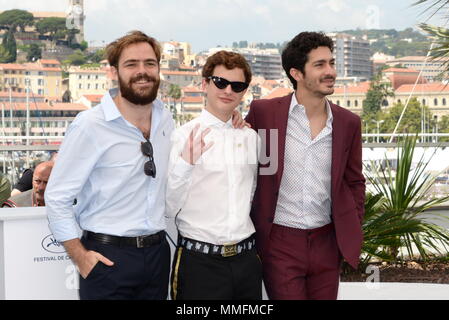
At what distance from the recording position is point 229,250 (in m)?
2.18

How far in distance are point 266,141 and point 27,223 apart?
36.7 inches

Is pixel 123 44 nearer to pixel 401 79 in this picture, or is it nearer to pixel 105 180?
pixel 105 180

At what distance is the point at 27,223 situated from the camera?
2559 millimetres

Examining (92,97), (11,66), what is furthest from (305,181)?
(11,66)

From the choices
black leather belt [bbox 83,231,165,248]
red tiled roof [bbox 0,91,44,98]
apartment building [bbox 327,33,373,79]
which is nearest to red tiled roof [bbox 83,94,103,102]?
red tiled roof [bbox 0,91,44,98]

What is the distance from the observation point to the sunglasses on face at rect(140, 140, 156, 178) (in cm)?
211

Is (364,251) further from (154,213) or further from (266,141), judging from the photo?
(154,213)

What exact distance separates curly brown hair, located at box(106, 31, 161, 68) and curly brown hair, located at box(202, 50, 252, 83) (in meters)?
0.17

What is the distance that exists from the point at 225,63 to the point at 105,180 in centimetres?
54

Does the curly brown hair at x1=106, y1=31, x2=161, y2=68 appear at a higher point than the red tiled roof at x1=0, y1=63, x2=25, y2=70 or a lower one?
lower

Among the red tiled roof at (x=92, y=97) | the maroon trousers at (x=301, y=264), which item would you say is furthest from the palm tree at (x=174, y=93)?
the maroon trousers at (x=301, y=264)

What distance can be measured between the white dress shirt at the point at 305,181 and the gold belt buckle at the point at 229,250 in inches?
11.0

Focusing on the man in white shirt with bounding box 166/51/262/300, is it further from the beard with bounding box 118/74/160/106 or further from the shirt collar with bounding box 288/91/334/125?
the shirt collar with bounding box 288/91/334/125
